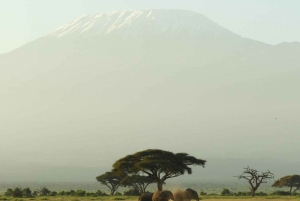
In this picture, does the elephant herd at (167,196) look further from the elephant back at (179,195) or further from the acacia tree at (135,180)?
the acacia tree at (135,180)

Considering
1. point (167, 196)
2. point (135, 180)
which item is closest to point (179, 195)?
point (167, 196)

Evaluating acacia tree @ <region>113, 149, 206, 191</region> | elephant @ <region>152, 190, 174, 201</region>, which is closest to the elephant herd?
elephant @ <region>152, 190, 174, 201</region>

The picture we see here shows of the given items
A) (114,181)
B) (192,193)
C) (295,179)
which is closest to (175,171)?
(192,193)

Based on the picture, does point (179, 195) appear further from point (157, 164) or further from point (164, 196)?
point (157, 164)

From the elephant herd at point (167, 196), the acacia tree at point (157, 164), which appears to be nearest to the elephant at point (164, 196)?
the elephant herd at point (167, 196)

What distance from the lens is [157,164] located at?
56.2 meters

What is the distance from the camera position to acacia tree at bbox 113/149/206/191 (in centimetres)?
5634

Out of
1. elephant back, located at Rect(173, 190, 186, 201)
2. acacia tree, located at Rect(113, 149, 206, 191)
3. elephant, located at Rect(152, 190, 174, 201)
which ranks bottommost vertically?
elephant, located at Rect(152, 190, 174, 201)

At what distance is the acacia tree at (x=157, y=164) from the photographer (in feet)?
185

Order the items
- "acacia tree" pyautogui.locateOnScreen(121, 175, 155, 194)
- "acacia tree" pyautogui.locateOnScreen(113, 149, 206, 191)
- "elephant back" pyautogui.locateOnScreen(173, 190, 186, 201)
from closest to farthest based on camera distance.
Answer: "elephant back" pyautogui.locateOnScreen(173, 190, 186, 201)
"acacia tree" pyautogui.locateOnScreen(113, 149, 206, 191)
"acacia tree" pyautogui.locateOnScreen(121, 175, 155, 194)

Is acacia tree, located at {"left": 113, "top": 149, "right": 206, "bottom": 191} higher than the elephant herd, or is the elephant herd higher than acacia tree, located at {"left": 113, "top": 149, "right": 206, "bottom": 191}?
acacia tree, located at {"left": 113, "top": 149, "right": 206, "bottom": 191}

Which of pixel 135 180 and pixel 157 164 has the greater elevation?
pixel 135 180

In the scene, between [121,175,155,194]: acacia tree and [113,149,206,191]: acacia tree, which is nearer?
[113,149,206,191]: acacia tree

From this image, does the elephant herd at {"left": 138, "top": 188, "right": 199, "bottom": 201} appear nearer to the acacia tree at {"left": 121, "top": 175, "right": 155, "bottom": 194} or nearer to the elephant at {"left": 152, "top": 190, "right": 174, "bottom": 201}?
the elephant at {"left": 152, "top": 190, "right": 174, "bottom": 201}
